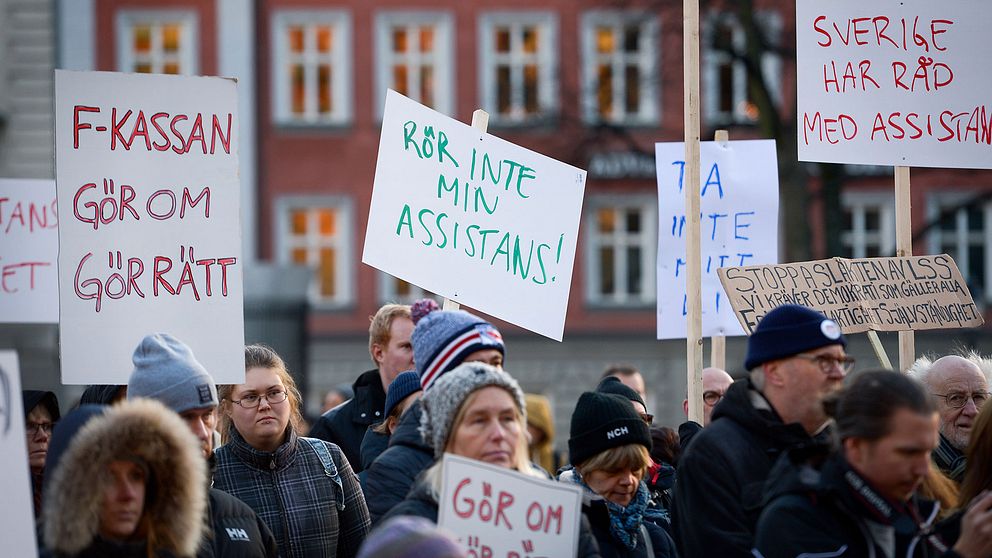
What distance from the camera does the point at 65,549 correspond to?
3.40 meters

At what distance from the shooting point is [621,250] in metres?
25.8

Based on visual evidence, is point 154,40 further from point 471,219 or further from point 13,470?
point 13,470

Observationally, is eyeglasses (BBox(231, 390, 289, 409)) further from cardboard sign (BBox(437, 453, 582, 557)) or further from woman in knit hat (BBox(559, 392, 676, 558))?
cardboard sign (BBox(437, 453, 582, 557))

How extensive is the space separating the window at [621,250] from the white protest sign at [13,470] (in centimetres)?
2194

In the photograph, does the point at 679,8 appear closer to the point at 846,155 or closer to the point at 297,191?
the point at 297,191

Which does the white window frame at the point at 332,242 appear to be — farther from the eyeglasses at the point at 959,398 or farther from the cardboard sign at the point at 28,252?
the eyeglasses at the point at 959,398

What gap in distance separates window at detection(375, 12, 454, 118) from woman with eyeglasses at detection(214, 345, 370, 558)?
20723mm

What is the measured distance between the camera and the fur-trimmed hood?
3.41 meters

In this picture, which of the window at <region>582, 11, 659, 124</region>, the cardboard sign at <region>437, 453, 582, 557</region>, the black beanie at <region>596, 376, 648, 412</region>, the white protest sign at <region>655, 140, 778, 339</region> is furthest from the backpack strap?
the window at <region>582, 11, 659, 124</region>

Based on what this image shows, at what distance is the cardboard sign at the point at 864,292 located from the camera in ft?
18.6

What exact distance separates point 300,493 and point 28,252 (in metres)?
3.05

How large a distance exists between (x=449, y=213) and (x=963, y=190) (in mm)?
21110

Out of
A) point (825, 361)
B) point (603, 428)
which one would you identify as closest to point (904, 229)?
point (603, 428)

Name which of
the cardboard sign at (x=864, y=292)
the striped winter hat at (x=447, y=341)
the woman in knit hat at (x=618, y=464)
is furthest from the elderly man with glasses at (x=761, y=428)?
the cardboard sign at (x=864, y=292)
